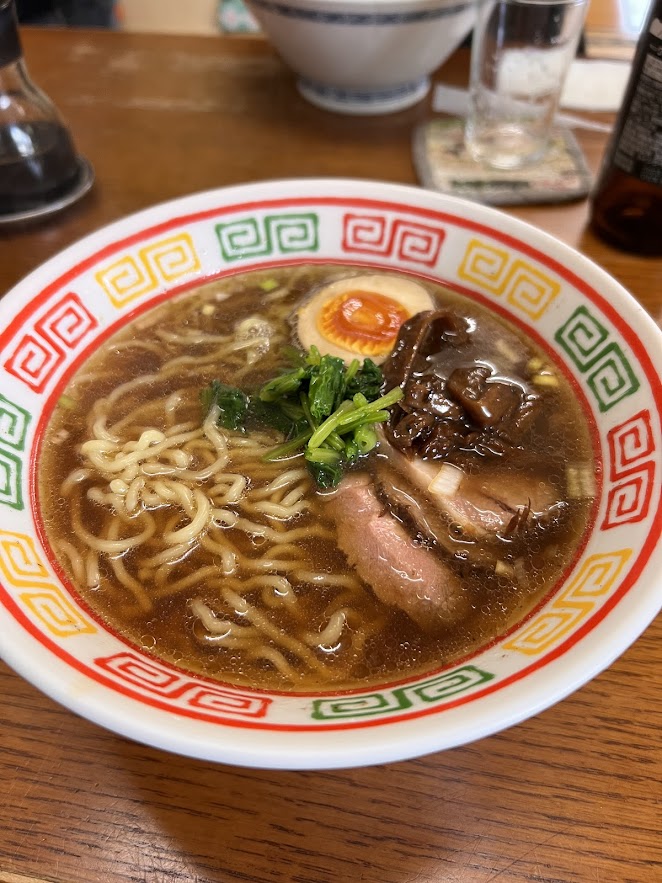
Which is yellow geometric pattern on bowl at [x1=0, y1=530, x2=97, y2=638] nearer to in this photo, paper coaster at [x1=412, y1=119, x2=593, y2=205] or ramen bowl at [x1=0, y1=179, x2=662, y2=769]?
ramen bowl at [x1=0, y1=179, x2=662, y2=769]

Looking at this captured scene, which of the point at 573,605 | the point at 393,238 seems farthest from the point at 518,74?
the point at 573,605

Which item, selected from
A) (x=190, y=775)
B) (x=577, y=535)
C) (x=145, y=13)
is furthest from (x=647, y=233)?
(x=145, y=13)

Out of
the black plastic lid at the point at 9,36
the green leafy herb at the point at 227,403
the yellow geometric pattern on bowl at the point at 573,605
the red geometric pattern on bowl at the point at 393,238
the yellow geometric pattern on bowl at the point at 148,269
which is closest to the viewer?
the yellow geometric pattern on bowl at the point at 573,605

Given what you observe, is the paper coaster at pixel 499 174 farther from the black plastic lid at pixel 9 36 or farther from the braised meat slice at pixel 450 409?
the black plastic lid at pixel 9 36

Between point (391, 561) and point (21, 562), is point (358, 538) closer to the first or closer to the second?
point (391, 561)

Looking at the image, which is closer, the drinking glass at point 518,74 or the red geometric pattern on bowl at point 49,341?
the red geometric pattern on bowl at point 49,341

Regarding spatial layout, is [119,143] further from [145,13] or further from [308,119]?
[145,13]

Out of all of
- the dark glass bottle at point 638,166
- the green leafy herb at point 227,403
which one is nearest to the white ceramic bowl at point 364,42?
the dark glass bottle at point 638,166
